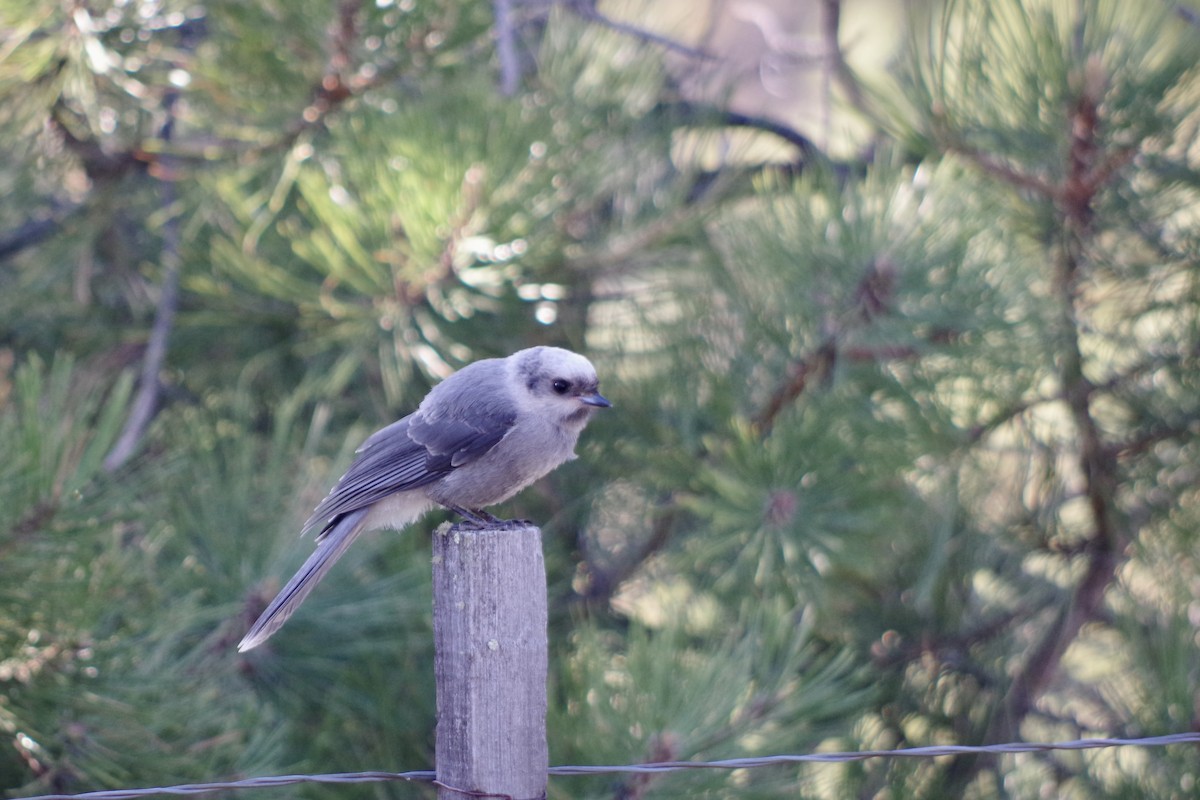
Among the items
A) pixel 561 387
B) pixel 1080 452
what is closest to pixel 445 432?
pixel 561 387

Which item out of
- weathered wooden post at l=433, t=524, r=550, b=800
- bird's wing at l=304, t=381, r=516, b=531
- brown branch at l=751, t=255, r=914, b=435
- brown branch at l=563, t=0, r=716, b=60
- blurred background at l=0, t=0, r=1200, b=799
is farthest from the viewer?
brown branch at l=563, t=0, r=716, b=60

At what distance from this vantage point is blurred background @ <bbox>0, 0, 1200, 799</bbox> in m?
2.11

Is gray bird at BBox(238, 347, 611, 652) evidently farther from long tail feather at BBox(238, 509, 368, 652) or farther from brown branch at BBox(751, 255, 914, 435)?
brown branch at BBox(751, 255, 914, 435)

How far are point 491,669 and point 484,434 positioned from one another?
0.89 metres

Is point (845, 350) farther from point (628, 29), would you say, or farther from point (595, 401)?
point (628, 29)

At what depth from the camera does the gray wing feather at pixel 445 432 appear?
7.87ft

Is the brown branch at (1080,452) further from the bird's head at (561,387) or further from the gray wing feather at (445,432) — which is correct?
the gray wing feather at (445,432)

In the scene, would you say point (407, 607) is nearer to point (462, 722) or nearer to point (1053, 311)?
point (462, 722)

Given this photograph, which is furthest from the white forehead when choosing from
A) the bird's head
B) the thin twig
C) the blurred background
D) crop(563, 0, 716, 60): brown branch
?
crop(563, 0, 716, 60): brown branch

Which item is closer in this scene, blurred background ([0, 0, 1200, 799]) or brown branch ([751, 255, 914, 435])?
blurred background ([0, 0, 1200, 799])

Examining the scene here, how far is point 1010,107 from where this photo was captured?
7.72 ft

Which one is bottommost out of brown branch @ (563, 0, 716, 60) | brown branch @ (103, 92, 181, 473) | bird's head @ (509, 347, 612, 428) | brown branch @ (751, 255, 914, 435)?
brown branch @ (103, 92, 181, 473)

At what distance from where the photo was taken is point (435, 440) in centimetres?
242

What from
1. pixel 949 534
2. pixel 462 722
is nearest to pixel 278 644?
pixel 462 722
